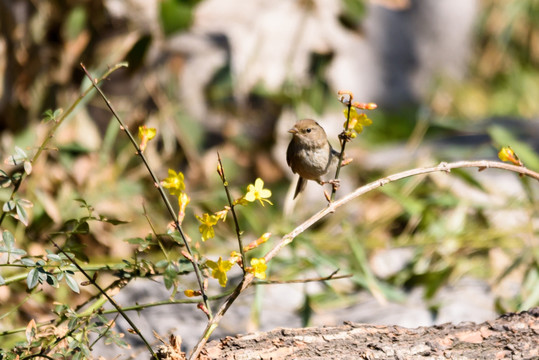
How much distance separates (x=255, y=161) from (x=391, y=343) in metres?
1.90

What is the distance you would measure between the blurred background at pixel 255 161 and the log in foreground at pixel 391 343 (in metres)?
0.59

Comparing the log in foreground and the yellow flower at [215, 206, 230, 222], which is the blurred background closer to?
the log in foreground

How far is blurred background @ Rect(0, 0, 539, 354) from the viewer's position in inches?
89.9

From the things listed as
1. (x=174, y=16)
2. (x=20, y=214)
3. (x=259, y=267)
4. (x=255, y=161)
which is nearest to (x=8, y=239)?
(x=20, y=214)

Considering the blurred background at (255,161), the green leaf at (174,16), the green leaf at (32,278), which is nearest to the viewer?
the green leaf at (32,278)

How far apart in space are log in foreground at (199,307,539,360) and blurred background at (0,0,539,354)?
0.59 meters

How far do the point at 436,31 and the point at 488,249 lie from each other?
2.39 meters

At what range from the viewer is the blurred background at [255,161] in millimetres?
2283

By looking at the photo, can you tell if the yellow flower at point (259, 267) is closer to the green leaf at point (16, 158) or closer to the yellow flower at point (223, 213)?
the yellow flower at point (223, 213)

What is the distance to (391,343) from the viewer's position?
1351mm

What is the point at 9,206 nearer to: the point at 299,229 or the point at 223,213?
the point at 223,213

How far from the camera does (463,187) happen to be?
10.00 ft

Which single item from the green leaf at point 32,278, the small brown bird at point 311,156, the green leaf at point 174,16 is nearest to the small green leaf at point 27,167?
the green leaf at point 32,278

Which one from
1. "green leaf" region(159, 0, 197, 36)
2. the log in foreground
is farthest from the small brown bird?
"green leaf" region(159, 0, 197, 36)
